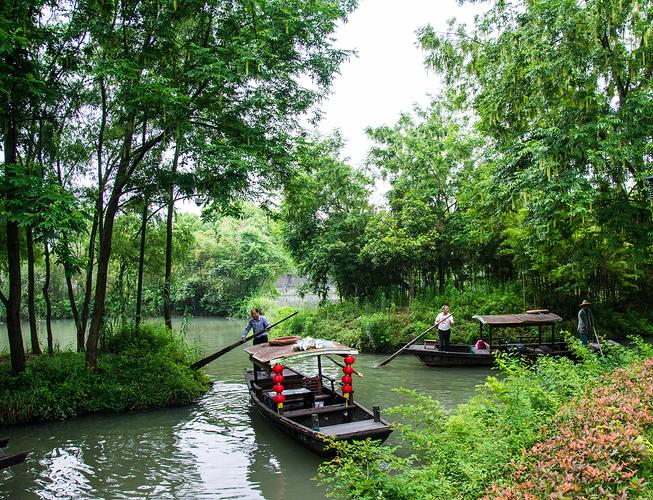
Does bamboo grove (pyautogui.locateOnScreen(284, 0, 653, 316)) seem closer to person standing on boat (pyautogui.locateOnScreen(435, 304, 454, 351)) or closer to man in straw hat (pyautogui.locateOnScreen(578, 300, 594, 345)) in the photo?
man in straw hat (pyautogui.locateOnScreen(578, 300, 594, 345))

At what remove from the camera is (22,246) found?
48.5 ft

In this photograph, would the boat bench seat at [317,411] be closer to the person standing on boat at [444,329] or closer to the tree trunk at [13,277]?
the tree trunk at [13,277]

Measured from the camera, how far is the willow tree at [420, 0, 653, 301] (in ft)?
41.3

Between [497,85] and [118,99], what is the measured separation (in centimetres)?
1045

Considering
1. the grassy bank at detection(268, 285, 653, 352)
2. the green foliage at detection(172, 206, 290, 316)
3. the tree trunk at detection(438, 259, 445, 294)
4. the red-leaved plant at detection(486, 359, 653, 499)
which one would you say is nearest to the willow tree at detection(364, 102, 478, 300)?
the tree trunk at detection(438, 259, 445, 294)

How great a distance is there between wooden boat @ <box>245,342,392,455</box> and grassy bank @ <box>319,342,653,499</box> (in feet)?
3.10

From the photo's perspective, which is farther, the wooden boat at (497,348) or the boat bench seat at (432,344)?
the boat bench seat at (432,344)

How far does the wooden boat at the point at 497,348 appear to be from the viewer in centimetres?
1499

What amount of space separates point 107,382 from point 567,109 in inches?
555

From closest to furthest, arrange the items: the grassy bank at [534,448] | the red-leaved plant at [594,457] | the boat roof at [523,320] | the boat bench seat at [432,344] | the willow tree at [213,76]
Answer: the red-leaved plant at [594,457]
the grassy bank at [534,448]
the willow tree at [213,76]
the boat roof at [523,320]
the boat bench seat at [432,344]

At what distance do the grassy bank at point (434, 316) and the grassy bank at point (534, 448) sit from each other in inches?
471

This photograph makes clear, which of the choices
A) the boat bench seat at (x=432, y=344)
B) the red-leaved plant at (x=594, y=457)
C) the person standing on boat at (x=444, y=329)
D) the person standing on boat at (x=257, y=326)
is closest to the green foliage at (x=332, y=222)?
the boat bench seat at (x=432, y=344)

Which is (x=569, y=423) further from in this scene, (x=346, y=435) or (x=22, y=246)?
(x=22, y=246)

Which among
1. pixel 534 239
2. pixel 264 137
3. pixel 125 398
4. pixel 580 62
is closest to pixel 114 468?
pixel 125 398
